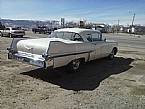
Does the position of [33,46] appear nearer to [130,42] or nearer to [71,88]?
[71,88]

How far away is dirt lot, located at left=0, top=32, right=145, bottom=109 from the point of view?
5.65 metres

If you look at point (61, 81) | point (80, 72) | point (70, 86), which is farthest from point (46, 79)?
point (80, 72)

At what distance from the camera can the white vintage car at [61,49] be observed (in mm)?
7457

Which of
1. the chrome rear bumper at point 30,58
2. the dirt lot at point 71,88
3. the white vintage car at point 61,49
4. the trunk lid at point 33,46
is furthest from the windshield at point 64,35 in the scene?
the chrome rear bumper at point 30,58

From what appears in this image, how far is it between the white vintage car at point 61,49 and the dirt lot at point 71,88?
1.77 feet

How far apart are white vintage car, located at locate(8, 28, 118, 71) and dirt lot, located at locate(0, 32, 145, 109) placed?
1.77 feet

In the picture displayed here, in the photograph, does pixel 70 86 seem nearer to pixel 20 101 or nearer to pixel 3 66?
pixel 20 101

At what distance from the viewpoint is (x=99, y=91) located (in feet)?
Result: 22.2

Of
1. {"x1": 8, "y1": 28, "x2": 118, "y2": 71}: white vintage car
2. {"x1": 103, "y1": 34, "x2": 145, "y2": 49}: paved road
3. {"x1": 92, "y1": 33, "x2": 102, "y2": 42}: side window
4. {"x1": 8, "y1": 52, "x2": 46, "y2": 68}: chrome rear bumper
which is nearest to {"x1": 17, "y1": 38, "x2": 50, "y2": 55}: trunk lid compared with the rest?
{"x1": 8, "y1": 28, "x2": 118, "y2": 71}: white vintage car

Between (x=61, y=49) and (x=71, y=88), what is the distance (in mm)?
1418

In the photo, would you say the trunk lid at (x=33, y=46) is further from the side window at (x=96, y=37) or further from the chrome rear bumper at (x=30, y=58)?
the side window at (x=96, y=37)

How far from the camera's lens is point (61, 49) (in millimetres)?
7730

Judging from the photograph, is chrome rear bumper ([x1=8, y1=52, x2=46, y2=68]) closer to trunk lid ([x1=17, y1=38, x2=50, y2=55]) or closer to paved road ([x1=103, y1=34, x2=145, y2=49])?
trunk lid ([x1=17, y1=38, x2=50, y2=55])

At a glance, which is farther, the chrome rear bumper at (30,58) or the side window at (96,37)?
the side window at (96,37)
